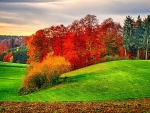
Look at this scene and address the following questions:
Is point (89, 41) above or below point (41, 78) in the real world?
above

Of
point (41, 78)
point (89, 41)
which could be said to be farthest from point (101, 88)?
point (89, 41)

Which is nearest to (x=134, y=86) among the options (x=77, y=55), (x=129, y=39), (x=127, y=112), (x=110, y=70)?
(x=110, y=70)

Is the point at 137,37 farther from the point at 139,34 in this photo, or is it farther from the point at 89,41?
the point at 89,41

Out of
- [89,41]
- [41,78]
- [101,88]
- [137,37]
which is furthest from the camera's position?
[137,37]

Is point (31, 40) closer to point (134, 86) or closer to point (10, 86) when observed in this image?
point (10, 86)

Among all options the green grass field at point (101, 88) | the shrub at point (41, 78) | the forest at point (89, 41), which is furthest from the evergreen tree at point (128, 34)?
the shrub at point (41, 78)

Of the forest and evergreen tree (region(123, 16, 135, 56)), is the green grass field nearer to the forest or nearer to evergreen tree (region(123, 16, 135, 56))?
the forest

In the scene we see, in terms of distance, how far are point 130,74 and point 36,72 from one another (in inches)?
804

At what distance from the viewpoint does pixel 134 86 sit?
56.7 m

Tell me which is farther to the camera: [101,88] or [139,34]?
[139,34]

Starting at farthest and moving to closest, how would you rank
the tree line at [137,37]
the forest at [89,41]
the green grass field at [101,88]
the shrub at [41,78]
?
the tree line at [137,37] → the forest at [89,41] → the shrub at [41,78] → the green grass field at [101,88]

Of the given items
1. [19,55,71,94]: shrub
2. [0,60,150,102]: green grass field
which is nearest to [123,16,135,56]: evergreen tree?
[0,60,150,102]: green grass field

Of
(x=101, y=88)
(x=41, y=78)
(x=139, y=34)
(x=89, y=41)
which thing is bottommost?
(x=101, y=88)

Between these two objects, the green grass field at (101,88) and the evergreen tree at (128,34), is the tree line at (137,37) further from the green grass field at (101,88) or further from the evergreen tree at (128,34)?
the green grass field at (101,88)
